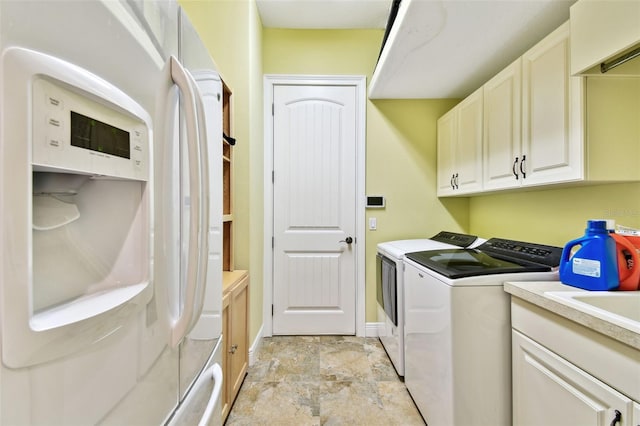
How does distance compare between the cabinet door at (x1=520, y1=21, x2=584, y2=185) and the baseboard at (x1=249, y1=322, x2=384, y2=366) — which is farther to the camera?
the baseboard at (x1=249, y1=322, x2=384, y2=366)

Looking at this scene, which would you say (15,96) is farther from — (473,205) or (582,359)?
(473,205)

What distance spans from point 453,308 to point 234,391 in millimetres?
1366

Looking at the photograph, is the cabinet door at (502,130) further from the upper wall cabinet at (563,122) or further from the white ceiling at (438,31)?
the white ceiling at (438,31)

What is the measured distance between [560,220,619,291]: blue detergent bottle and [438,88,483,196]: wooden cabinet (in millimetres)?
916

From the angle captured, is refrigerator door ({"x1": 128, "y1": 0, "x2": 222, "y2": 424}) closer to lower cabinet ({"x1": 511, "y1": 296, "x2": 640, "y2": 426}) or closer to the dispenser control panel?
the dispenser control panel

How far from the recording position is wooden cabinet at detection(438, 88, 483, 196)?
201 centimetres

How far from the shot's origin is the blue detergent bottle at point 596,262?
3.47ft

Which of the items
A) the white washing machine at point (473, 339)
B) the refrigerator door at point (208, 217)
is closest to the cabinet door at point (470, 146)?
the white washing machine at point (473, 339)

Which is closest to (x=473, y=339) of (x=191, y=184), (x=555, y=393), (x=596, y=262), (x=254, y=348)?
(x=555, y=393)

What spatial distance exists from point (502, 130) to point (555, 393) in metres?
1.40

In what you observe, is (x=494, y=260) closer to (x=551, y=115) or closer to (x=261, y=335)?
(x=551, y=115)

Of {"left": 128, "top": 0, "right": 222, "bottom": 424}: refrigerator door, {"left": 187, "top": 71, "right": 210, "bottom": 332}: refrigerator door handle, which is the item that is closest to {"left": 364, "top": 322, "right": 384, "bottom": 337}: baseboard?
{"left": 128, "top": 0, "right": 222, "bottom": 424}: refrigerator door

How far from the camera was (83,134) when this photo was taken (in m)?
0.40

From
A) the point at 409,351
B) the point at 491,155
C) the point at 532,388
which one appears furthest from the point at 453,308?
the point at 491,155
